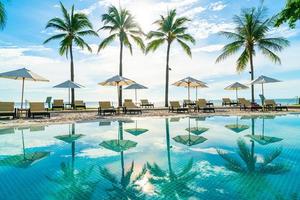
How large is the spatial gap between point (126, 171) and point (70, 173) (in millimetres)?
1257

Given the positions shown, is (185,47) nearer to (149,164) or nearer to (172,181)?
(149,164)

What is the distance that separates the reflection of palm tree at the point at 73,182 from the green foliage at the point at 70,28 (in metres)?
21.5

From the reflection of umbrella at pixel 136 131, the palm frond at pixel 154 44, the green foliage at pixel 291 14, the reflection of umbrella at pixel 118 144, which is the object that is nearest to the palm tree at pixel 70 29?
the palm frond at pixel 154 44

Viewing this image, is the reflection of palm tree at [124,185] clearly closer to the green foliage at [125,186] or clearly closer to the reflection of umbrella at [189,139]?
the green foliage at [125,186]

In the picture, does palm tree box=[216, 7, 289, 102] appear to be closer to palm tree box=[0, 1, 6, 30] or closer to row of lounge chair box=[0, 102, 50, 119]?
row of lounge chair box=[0, 102, 50, 119]

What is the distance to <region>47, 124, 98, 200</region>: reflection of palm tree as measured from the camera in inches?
190

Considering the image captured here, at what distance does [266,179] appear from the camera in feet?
18.3

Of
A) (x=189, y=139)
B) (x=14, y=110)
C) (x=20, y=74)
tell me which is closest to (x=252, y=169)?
(x=189, y=139)

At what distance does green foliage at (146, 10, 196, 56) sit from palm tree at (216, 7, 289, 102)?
11.8 feet

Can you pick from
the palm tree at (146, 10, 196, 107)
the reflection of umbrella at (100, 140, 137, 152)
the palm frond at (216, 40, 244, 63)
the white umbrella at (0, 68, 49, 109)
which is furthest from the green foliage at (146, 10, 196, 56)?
the reflection of umbrella at (100, 140, 137, 152)

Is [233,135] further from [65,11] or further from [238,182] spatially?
[65,11]

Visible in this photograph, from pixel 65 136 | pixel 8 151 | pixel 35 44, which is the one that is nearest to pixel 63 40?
pixel 35 44

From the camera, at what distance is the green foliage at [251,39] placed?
84.3 ft

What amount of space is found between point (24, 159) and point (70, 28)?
2125 centimetres
